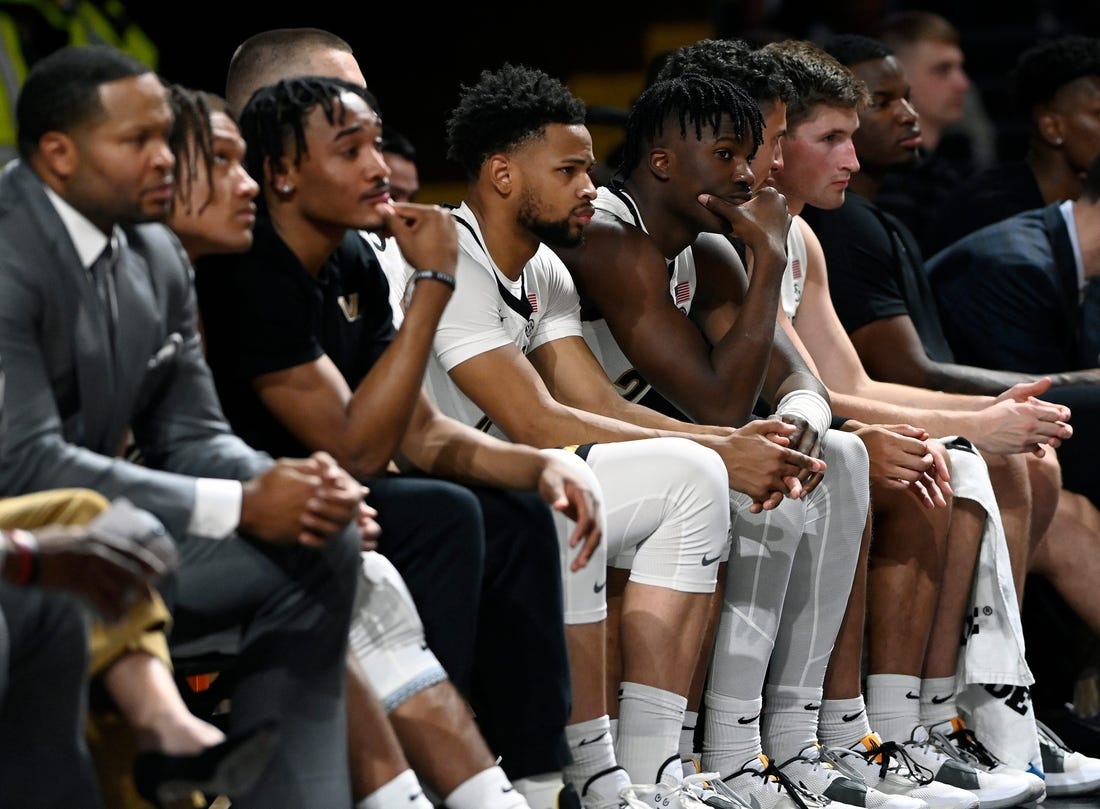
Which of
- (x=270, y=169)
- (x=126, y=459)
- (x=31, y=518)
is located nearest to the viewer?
(x=31, y=518)

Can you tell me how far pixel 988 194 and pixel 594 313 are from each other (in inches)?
78.5

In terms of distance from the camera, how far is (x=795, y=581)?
3.27 metres

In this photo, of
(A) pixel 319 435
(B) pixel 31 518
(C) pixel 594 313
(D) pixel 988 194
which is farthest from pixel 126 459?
(D) pixel 988 194

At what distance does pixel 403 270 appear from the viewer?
10.5 ft

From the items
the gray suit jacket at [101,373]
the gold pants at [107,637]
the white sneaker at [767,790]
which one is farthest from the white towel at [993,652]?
the gold pants at [107,637]

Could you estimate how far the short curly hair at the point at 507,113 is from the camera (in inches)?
122

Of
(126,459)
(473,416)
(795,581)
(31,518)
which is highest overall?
(31,518)

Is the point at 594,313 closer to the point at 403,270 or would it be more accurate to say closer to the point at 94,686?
the point at 403,270

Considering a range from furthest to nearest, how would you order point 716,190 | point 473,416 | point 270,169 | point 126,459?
1. point 716,190
2. point 473,416
3. point 270,169
4. point 126,459

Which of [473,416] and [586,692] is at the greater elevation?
[473,416]

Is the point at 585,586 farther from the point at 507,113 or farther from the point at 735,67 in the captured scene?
the point at 735,67

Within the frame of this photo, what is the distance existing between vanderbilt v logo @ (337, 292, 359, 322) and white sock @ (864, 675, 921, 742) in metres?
1.39

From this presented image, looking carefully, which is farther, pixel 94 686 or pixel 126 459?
pixel 126 459

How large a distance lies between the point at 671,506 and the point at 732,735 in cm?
48
